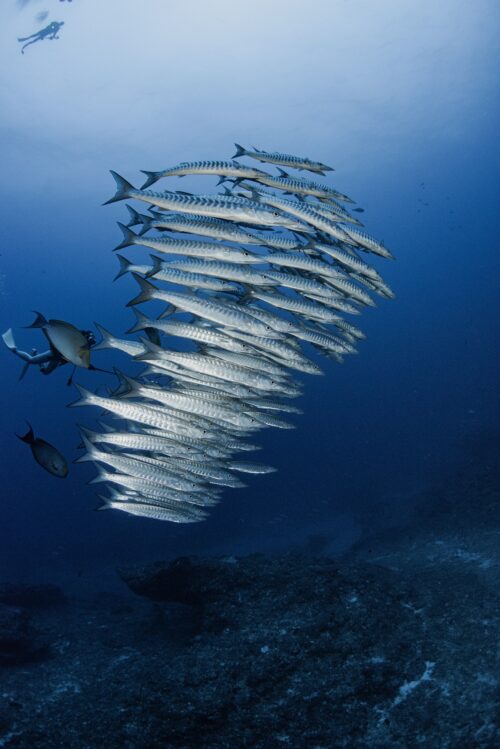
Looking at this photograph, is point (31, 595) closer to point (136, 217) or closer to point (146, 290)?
point (146, 290)

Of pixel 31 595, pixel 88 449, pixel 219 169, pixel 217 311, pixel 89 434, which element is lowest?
pixel 31 595

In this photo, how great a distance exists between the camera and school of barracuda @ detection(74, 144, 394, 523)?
5113 millimetres

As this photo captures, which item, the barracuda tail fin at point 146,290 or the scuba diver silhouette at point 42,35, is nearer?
the barracuda tail fin at point 146,290

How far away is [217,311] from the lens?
17.6 feet

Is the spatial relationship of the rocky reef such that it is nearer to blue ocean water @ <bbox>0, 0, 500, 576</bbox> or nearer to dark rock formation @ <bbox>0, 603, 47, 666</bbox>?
dark rock formation @ <bbox>0, 603, 47, 666</bbox>

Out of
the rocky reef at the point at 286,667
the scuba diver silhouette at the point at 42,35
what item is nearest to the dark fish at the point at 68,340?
the rocky reef at the point at 286,667

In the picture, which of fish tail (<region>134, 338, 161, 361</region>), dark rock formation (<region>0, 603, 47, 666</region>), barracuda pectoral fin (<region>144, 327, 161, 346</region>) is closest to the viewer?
fish tail (<region>134, 338, 161, 361</region>)

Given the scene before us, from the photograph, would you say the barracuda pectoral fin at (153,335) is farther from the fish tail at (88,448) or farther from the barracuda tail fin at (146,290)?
the fish tail at (88,448)

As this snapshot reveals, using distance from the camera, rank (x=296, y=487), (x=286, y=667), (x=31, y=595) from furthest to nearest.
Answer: (x=296, y=487)
(x=31, y=595)
(x=286, y=667)

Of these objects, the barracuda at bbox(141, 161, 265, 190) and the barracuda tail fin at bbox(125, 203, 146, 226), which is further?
the barracuda tail fin at bbox(125, 203, 146, 226)

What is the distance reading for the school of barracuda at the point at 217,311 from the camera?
511 centimetres

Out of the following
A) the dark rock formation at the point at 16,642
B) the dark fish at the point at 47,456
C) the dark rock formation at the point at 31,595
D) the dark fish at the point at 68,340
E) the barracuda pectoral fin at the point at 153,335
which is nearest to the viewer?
the dark fish at the point at 68,340

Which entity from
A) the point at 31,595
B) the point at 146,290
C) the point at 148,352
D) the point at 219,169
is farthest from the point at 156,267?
the point at 31,595

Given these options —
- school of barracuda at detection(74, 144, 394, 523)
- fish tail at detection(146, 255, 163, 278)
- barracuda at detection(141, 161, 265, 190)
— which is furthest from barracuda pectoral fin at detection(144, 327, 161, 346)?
barracuda at detection(141, 161, 265, 190)
